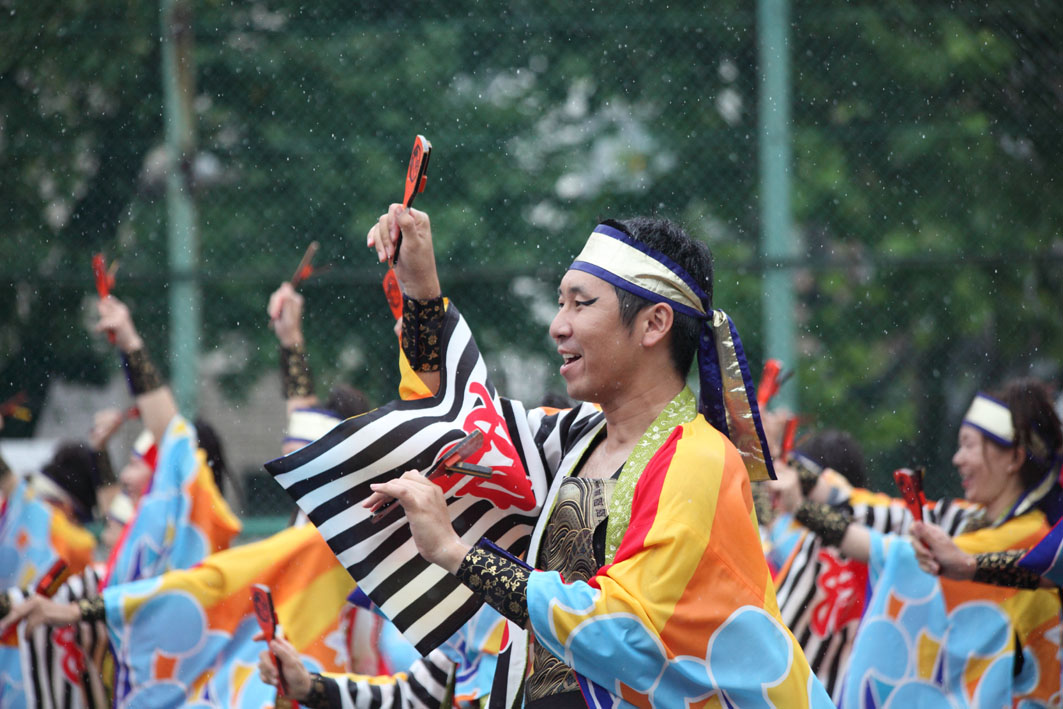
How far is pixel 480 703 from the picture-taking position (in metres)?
3.29

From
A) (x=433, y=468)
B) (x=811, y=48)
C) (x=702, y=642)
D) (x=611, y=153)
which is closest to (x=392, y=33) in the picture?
(x=611, y=153)

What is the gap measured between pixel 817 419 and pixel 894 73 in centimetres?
183

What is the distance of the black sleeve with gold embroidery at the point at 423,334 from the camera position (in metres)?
2.56

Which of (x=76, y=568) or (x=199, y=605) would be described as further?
(x=76, y=568)

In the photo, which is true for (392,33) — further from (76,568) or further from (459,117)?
(76,568)

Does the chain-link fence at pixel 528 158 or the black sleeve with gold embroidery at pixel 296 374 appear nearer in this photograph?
the black sleeve with gold embroidery at pixel 296 374

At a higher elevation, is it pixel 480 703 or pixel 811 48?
pixel 811 48

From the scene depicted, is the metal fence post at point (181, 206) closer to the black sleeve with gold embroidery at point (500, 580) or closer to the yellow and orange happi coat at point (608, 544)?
the yellow and orange happi coat at point (608, 544)

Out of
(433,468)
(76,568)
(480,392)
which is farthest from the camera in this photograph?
(76,568)

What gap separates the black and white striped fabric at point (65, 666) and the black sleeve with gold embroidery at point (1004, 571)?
319 centimetres

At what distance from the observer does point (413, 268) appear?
248cm

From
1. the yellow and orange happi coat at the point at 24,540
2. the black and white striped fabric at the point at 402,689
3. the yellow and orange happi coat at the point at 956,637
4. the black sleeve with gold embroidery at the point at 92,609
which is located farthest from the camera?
the yellow and orange happi coat at the point at 24,540

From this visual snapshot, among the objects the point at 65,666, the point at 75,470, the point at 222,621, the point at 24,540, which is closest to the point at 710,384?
the point at 222,621

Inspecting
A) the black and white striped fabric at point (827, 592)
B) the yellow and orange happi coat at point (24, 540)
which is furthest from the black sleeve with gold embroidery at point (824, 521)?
the yellow and orange happi coat at point (24, 540)
